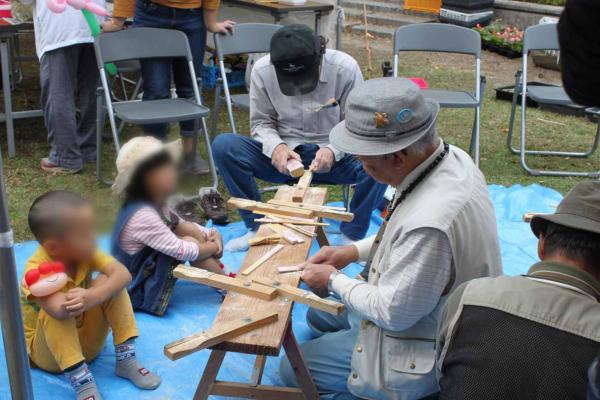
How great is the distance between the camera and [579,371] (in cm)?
155

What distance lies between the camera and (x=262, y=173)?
4191 millimetres

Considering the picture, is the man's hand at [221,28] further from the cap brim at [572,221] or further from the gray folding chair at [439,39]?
the cap brim at [572,221]

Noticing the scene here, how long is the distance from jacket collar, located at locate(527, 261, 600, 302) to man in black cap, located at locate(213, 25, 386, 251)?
232 cm

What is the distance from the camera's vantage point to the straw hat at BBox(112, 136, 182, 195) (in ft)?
5.13

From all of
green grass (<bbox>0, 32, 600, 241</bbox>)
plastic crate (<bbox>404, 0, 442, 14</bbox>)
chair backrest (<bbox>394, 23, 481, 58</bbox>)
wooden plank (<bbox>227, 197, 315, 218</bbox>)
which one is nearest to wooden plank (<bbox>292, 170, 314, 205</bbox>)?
wooden plank (<bbox>227, 197, 315, 218</bbox>)

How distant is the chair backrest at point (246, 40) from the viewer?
5492 mm

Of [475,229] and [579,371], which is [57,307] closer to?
[475,229]

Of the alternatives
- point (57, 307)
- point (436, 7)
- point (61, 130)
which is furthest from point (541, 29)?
point (436, 7)

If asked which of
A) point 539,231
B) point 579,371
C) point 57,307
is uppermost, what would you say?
point 539,231

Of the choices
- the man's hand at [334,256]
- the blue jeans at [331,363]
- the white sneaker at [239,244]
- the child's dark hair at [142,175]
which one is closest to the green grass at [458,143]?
the white sneaker at [239,244]

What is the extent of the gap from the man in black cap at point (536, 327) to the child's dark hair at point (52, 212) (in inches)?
38.5

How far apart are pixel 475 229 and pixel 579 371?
0.77m

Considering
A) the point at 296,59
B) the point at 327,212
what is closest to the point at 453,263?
the point at 327,212

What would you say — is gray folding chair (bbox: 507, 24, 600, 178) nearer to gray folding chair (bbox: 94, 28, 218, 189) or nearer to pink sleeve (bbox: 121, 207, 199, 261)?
gray folding chair (bbox: 94, 28, 218, 189)
